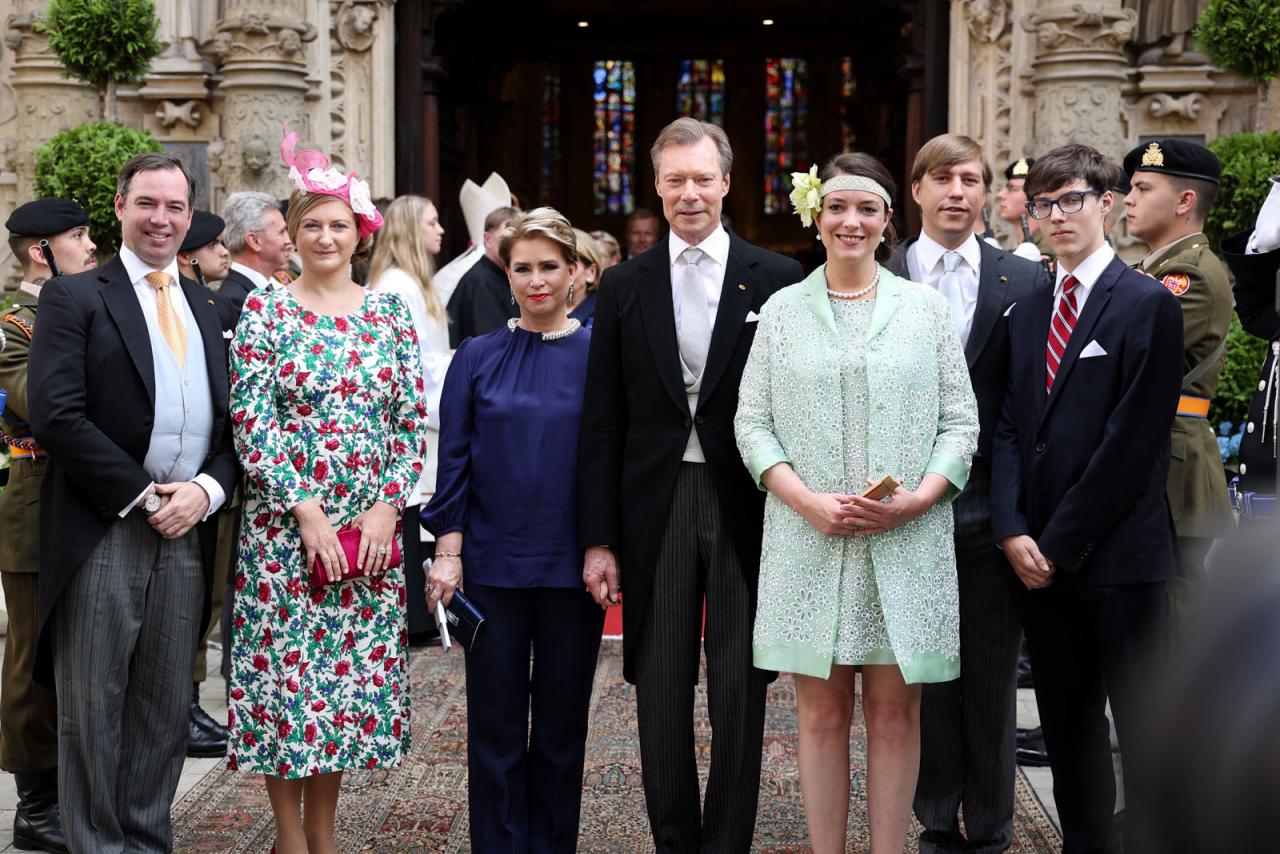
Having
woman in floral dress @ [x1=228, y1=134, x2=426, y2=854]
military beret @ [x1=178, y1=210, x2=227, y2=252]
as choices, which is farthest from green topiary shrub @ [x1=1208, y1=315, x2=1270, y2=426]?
woman in floral dress @ [x1=228, y1=134, x2=426, y2=854]

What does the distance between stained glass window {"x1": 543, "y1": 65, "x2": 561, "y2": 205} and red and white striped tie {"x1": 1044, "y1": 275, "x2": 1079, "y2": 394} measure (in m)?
24.2

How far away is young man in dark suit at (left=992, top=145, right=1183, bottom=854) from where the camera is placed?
3795 millimetres

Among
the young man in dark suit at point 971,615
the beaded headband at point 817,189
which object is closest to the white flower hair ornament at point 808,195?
the beaded headband at point 817,189

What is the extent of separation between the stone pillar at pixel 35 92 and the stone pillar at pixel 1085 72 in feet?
20.7

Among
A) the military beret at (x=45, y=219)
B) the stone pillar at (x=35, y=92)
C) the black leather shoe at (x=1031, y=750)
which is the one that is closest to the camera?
the military beret at (x=45, y=219)

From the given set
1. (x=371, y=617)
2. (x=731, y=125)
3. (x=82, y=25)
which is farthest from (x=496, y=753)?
(x=731, y=125)

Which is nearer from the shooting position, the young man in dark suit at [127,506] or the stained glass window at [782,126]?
the young man in dark suit at [127,506]

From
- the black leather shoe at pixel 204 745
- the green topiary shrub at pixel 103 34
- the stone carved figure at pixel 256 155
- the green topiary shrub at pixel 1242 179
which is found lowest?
the black leather shoe at pixel 204 745

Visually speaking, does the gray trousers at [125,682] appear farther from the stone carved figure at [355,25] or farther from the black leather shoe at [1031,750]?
the stone carved figure at [355,25]

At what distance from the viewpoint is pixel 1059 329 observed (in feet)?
13.1

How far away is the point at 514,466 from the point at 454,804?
1538mm

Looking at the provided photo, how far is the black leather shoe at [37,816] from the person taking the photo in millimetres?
4480

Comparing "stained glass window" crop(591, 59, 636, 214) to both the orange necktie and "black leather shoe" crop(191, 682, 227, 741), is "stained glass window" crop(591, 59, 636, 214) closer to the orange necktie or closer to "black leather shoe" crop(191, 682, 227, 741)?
"black leather shoe" crop(191, 682, 227, 741)

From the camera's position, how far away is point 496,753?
4.01 m
